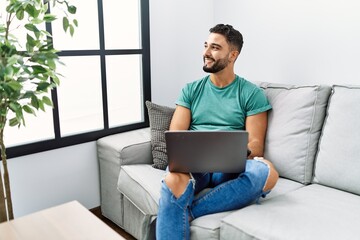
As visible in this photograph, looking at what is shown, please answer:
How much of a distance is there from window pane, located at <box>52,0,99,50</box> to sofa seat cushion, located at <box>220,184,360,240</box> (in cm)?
143

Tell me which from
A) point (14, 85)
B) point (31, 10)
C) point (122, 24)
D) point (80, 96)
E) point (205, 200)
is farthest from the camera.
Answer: point (122, 24)

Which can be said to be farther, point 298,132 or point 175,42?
point 175,42

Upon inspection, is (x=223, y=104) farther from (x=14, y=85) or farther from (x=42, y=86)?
(x=14, y=85)

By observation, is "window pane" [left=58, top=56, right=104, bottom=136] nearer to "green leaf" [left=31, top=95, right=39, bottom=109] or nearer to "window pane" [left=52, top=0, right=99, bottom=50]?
"window pane" [left=52, top=0, right=99, bottom=50]

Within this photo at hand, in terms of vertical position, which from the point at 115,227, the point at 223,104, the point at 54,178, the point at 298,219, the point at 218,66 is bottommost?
the point at 115,227

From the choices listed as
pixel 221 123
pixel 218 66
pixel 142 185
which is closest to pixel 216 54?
pixel 218 66

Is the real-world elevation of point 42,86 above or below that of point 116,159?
above

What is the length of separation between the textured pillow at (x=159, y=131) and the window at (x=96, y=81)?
43 centimetres

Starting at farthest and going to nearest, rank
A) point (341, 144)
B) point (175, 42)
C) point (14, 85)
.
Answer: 1. point (175, 42)
2. point (341, 144)
3. point (14, 85)

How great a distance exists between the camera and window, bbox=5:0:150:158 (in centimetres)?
206

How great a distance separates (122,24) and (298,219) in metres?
1.74

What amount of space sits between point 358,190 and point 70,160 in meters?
1.63

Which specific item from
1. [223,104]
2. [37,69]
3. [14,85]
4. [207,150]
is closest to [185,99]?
[223,104]

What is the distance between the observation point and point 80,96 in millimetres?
2232
